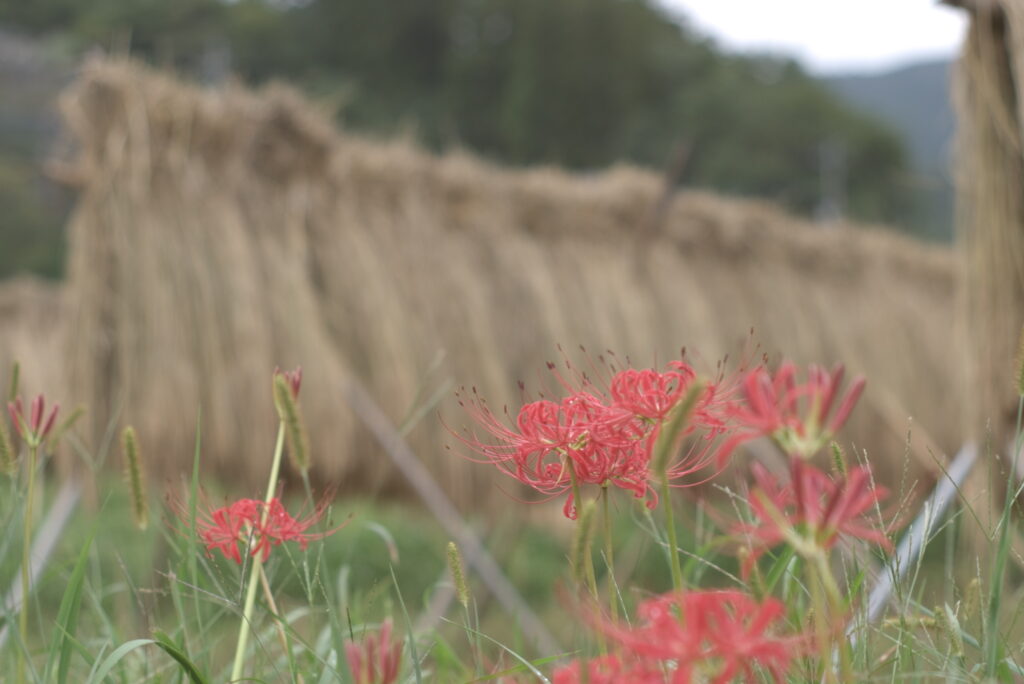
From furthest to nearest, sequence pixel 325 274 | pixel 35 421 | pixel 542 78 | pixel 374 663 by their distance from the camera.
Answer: pixel 542 78 → pixel 325 274 → pixel 35 421 → pixel 374 663

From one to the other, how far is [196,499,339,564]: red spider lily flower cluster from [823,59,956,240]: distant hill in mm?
13376

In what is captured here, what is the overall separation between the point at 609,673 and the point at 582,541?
2.2 inches

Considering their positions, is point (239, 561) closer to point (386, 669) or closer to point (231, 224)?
point (386, 669)

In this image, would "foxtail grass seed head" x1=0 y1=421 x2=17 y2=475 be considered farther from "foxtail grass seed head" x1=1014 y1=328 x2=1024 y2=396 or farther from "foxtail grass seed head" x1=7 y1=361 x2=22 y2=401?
"foxtail grass seed head" x1=1014 y1=328 x2=1024 y2=396

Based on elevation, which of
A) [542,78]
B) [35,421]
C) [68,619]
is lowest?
[68,619]

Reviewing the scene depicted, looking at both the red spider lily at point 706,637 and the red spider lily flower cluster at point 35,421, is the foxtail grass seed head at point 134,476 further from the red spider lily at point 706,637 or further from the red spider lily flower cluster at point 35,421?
the red spider lily at point 706,637

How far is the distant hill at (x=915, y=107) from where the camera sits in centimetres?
2320

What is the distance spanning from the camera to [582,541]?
443 mm

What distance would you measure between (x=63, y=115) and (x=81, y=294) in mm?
582

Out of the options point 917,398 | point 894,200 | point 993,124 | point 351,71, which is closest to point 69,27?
point 351,71

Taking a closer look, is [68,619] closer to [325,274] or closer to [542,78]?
[325,274]

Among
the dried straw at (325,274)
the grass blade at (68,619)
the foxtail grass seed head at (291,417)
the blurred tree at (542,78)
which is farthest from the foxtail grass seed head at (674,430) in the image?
A: the blurred tree at (542,78)

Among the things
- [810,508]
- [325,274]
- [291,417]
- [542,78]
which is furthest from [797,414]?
[542,78]

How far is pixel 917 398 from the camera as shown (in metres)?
5.55
